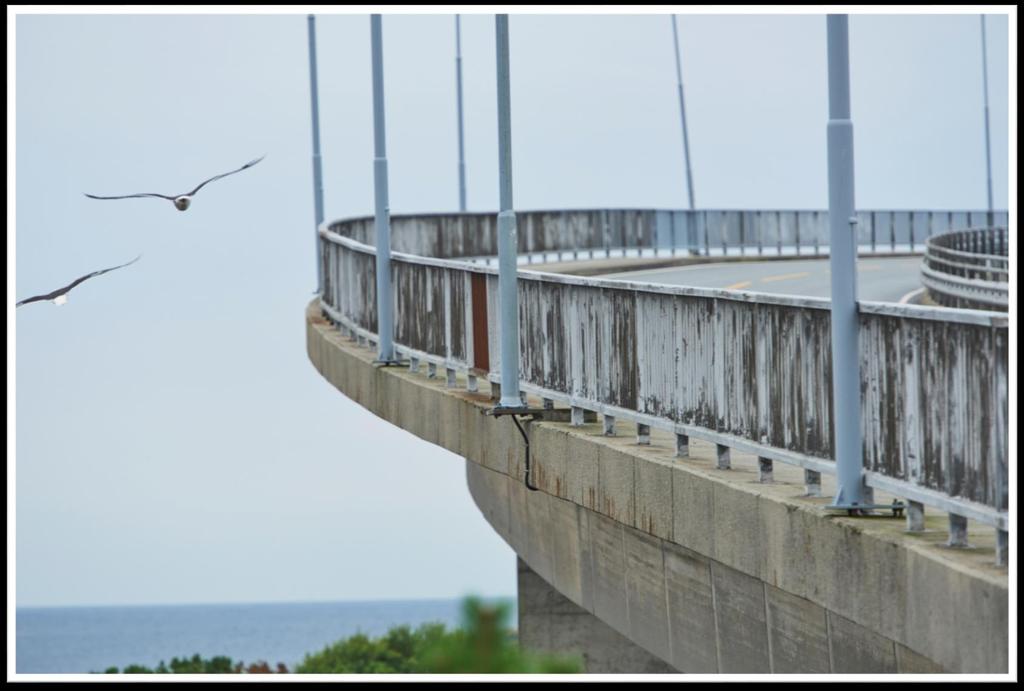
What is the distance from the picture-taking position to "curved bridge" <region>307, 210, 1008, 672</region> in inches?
319

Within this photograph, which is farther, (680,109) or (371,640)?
(371,640)

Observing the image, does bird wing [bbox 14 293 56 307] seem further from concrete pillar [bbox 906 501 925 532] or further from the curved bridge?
concrete pillar [bbox 906 501 925 532]

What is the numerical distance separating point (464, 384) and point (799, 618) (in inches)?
305

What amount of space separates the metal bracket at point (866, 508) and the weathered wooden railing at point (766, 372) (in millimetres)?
153

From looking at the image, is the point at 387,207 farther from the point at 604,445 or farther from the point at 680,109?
the point at 680,109

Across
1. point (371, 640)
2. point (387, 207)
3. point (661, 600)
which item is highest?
point (387, 207)

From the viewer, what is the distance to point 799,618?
9680mm

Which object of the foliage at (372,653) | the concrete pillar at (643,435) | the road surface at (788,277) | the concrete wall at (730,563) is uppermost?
the road surface at (788,277)

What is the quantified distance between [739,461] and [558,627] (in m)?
10.8

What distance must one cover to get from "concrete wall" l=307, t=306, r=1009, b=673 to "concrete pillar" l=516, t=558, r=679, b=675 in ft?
13.9

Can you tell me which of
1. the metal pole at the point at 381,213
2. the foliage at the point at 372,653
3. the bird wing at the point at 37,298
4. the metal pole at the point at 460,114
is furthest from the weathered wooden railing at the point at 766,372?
the foliage at the point at 372,653

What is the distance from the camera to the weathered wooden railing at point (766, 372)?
319 inches

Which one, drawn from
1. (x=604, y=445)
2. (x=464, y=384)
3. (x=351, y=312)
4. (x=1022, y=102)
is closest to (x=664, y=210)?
(x=351, y=312)

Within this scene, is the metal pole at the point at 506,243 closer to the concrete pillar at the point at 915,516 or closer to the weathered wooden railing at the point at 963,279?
the concrete pillar at the point at 915,516
